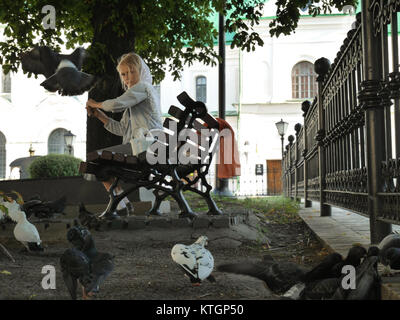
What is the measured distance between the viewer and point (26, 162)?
51.9ft

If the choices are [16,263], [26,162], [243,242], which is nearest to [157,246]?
[243,242]

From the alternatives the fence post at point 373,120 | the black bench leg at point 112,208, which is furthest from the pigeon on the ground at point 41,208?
the fence post at point 373,120

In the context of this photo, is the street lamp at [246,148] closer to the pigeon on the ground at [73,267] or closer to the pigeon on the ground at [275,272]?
the pigeon on the ground at [275,272]

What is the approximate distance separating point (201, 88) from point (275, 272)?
29814mm

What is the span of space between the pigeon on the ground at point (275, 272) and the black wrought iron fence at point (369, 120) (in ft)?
2.95

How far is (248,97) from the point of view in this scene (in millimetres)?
26297

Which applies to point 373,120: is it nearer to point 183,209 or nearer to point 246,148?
point 183,209

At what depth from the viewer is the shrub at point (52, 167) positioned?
33.3 ft

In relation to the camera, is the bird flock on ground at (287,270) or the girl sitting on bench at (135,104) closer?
the bird flock on ground at (287,270)

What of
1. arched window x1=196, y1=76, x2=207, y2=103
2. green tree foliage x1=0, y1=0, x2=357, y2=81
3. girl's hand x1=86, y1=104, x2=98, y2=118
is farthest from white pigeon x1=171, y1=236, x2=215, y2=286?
arched window x1=196, y1=76, x2=207, y2=103

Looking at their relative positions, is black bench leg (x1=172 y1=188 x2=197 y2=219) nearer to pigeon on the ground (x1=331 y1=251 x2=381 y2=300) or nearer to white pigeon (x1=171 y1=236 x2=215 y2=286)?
white pigeon (x1=171 y1=236 x2=215 y2=286)

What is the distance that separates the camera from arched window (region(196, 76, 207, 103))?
3089cm

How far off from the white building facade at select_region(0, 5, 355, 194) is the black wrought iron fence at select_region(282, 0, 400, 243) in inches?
563

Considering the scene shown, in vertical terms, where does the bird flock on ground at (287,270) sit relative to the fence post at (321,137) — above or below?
below
